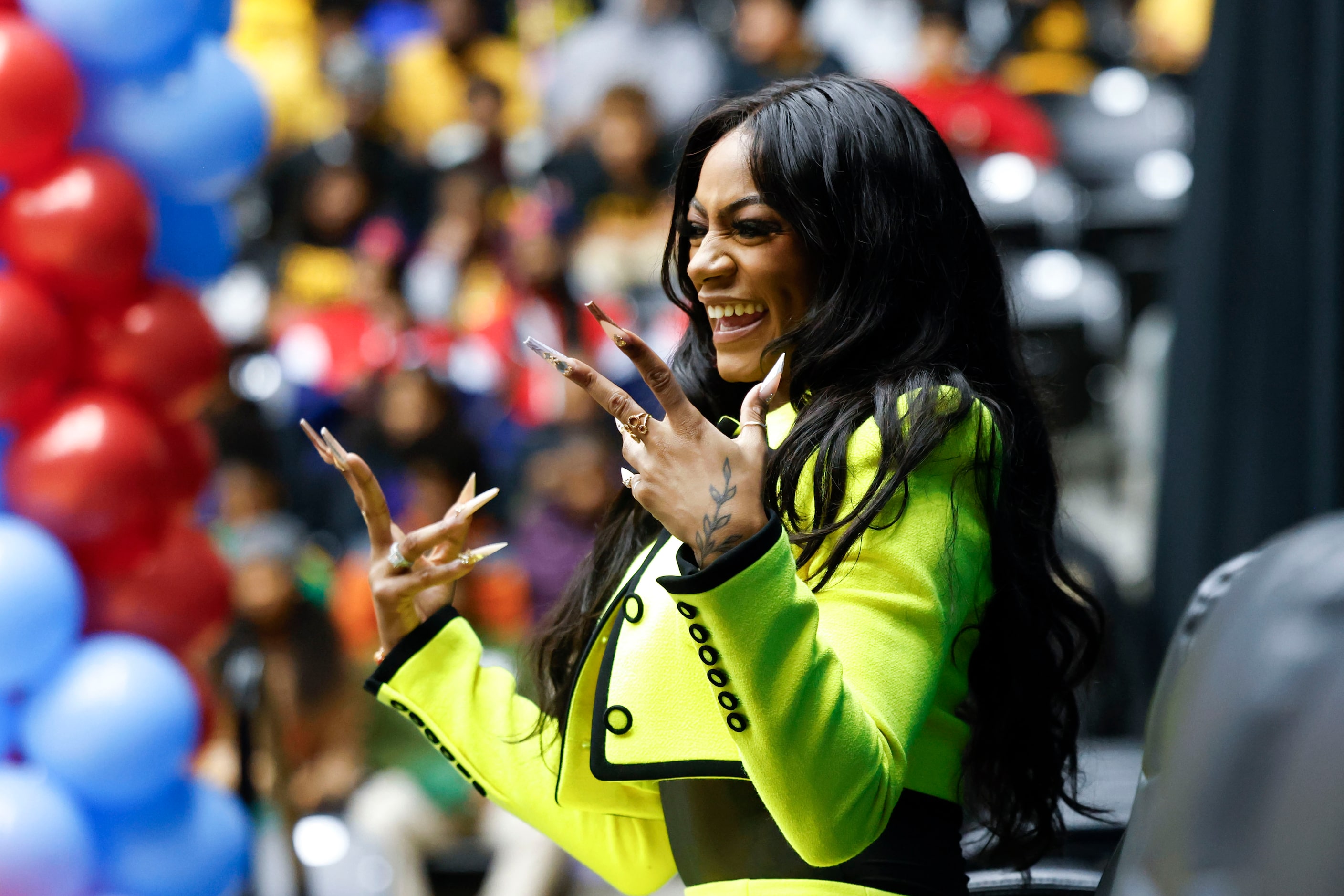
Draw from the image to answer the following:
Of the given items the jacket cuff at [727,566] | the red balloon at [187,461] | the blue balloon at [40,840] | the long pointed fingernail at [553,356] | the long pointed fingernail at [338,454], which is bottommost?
the blue balloon at [40,840]

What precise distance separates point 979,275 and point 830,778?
0.62m

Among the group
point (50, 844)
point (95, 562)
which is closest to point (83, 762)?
point (50, 844)

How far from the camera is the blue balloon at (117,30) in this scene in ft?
9.22

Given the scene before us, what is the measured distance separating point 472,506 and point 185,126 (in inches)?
66.6

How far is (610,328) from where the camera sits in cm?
118

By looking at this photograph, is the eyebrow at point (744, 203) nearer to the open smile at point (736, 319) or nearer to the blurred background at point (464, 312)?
the open smile at point (736, 319)

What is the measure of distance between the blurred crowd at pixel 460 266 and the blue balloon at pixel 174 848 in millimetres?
209

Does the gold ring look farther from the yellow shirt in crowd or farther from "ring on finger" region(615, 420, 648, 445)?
the yellow shirt in crowd

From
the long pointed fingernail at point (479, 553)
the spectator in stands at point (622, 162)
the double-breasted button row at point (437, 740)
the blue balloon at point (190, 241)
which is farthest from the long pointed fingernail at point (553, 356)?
the spectator in stands at point (622, 162)


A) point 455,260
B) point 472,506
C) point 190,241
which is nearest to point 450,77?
point 455,260

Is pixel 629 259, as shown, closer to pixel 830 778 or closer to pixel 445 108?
pixel 445 108

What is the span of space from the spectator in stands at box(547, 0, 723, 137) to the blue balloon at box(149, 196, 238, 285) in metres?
2.36

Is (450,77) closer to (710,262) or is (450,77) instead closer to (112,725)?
(112,725)

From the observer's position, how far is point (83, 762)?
273 cm
